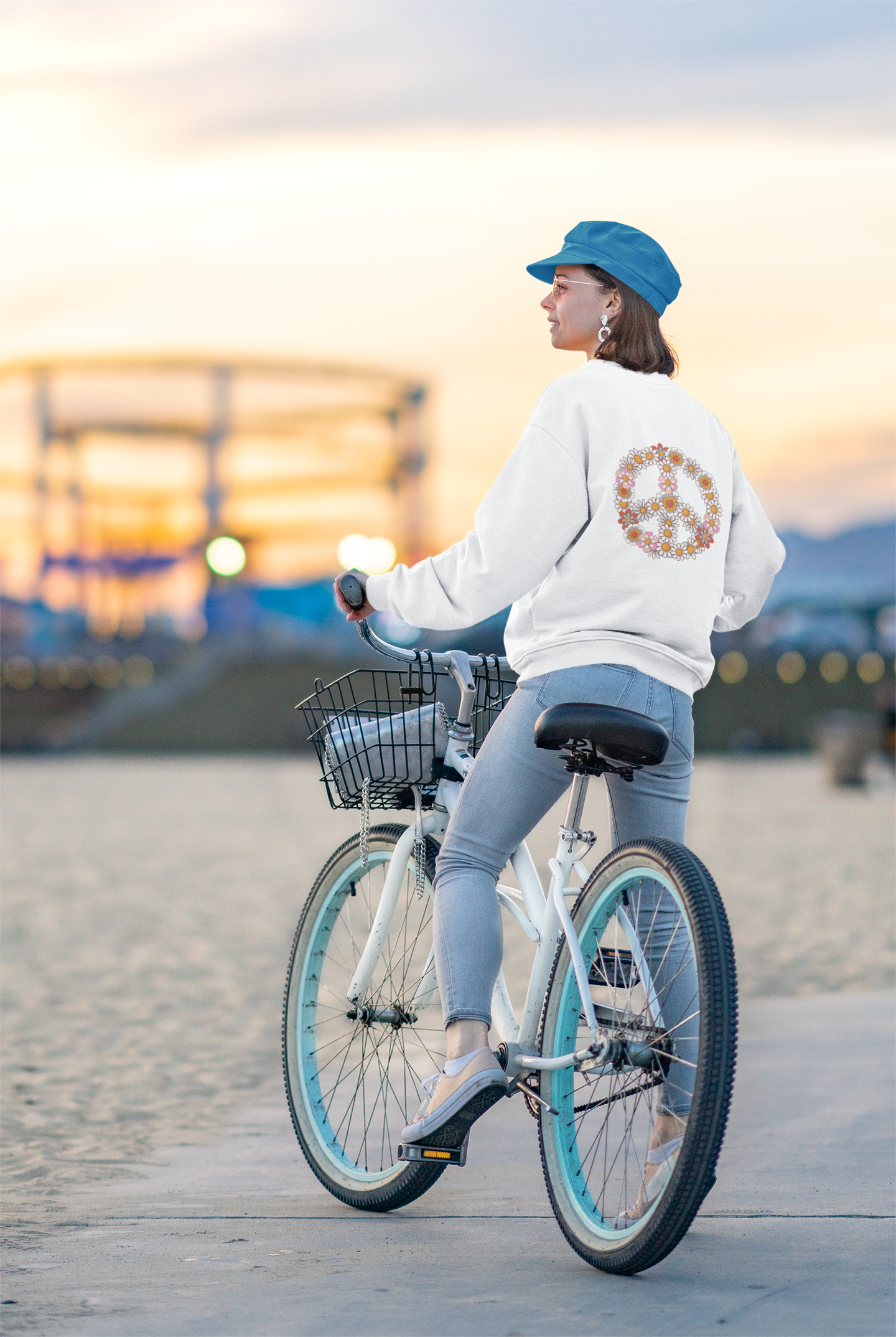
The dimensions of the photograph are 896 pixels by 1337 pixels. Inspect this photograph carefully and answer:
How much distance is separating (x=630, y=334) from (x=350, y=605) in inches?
28.8

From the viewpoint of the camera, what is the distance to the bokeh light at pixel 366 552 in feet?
40.9

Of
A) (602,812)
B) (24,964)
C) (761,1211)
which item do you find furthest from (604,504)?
(602,812)

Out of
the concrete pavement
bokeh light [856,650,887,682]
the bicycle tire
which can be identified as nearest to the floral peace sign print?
the bicycle tire

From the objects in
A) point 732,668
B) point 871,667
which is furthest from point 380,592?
point 871,667

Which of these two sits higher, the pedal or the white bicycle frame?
the white bicycle frame

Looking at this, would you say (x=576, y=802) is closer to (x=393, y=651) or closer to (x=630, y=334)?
(x=393, y=651)

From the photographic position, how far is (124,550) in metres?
91.2

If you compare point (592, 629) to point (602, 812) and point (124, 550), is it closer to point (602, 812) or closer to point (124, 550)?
point (602, 812)

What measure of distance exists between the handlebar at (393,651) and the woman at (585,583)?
4 cm

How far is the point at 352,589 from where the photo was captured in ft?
11.5

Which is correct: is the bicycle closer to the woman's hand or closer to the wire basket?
the wire basket

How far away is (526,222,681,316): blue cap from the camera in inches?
136

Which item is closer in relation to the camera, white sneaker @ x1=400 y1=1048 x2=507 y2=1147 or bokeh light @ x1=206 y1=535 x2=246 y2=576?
white sneaker @ x1=400 y1=1048 x2=507 y2=1147

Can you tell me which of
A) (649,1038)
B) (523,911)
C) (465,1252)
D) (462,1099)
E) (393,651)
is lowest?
(465,1252)
